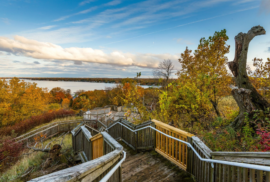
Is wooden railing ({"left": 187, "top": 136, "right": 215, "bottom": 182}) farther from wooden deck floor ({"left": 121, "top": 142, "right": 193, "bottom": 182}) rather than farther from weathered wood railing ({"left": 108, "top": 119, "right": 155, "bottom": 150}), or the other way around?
weathered wood railing ({"left": 108, "top": 119, "right": 155, "bottom": 150})

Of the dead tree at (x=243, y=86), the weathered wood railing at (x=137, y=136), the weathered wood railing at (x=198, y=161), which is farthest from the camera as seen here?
the dead tree at (x=243, y=86)

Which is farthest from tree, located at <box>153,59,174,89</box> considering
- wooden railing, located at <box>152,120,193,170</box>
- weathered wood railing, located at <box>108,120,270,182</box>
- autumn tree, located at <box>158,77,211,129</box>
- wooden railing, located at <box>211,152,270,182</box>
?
wooden railing, located at <box>211,152,270,182</box>

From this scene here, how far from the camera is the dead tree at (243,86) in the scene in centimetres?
598

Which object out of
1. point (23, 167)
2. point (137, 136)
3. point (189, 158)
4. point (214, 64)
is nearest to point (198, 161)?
point (189, 158)

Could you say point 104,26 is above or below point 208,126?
above

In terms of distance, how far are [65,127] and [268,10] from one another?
1877 centimetres

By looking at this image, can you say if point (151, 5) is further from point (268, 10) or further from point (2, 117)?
point (2, 117)

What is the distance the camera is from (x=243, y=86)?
6645 millimetres

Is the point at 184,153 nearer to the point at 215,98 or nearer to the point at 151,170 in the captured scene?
the point at 151,170

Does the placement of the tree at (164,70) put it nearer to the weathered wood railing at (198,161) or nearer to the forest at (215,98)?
the forest at (215,98)

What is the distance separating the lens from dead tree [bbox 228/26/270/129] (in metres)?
5.98

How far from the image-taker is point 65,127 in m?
15.9

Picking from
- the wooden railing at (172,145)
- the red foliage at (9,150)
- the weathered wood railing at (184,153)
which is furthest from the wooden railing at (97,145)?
the red foliage at (9,150)

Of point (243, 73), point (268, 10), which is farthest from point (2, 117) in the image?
point (268, 10)
